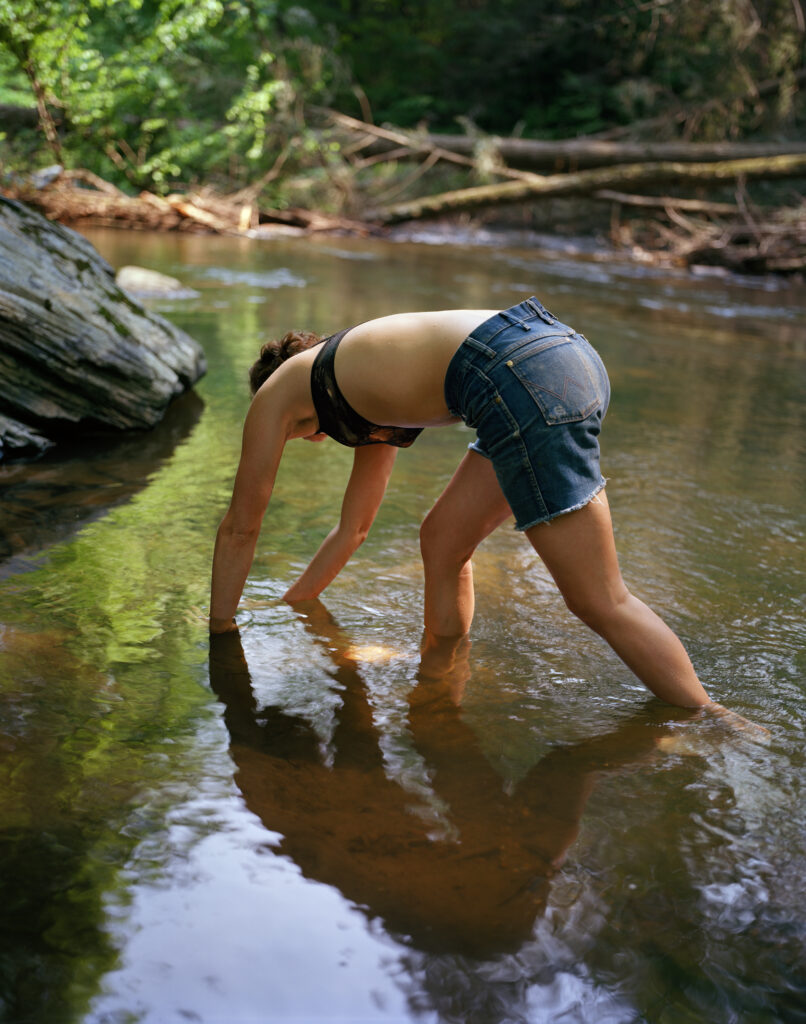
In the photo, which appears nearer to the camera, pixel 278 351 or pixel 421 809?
pixel 421 809

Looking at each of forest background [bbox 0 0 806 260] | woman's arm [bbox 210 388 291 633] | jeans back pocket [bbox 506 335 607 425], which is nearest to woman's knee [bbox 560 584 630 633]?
jeans back pocket [bbox 506 335 607 425]

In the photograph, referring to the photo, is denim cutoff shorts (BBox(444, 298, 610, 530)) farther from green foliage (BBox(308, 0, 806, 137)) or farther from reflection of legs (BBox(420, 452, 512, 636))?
green foliage (BBox(308, 0, 806, 137))

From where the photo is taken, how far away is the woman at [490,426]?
238cm

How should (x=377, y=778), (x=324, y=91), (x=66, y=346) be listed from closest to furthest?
(x=377, y=778) < (x=66, y=346) < (x=324, y=91)

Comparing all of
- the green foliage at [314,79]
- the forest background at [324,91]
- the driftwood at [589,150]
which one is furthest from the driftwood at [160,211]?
the driftwood at [589,150]

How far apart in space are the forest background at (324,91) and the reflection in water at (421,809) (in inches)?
430

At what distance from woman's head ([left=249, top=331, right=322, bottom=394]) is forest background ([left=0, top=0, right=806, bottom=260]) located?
1002cm

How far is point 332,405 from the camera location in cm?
259

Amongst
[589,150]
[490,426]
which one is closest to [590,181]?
[589,150]

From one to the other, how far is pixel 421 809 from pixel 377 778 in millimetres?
162

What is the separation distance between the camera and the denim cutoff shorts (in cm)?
237

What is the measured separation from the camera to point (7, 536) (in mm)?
3639

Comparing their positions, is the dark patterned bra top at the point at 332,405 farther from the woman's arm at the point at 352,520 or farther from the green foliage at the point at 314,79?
the green foliage at the point at 314,79

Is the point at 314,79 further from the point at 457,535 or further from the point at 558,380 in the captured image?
the point at 558,380
